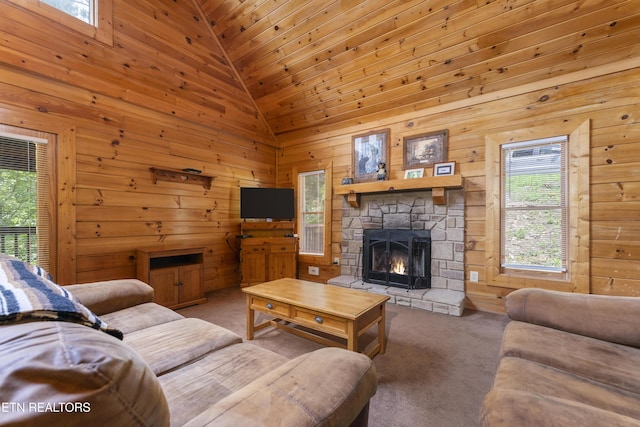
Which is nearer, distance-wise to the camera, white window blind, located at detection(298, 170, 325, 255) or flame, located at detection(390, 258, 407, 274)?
flame, located at detection(390, 258, 407, 274)

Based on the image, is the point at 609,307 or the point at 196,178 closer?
the point at 609,307

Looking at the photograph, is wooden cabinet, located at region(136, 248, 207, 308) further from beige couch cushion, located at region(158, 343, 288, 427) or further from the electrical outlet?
the electrical outlet

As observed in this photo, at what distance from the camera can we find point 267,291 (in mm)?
2295

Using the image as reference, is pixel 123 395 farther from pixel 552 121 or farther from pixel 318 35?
pixel 552 121

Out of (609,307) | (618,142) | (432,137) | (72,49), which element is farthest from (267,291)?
(618,142)

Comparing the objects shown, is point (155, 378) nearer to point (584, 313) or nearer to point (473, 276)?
point (584, 313)

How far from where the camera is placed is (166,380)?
1066mm

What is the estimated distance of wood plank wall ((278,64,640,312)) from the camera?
250 centimetres

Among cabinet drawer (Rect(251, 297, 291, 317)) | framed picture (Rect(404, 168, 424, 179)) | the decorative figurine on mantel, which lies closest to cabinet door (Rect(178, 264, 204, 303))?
cabinet drawer (Rect(251, 297, 291, 317))

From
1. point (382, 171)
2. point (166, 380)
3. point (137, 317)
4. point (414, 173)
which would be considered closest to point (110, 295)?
point (137, 317)

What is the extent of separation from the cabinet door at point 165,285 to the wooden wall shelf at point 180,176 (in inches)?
45.6

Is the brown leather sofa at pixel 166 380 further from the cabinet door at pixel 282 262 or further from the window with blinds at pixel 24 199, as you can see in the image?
the cabinet door at pixel 282 262

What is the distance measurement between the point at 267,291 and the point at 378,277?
6.27 ft

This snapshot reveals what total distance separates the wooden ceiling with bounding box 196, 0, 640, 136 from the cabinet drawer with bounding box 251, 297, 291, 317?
300 centimetres
